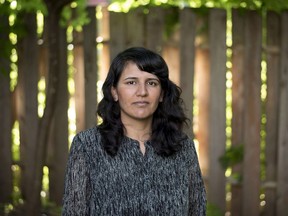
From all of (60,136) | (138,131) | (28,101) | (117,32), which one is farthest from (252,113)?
(138,131)

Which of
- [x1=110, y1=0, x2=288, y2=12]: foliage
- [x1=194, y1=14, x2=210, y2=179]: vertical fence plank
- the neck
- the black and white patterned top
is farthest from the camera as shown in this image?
[x1=194, y1=14, x2=210, y2=179]: vertical fence plank

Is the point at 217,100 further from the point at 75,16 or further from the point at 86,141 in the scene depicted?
the point at 86,141

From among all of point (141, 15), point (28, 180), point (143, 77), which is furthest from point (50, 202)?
point (143, 77)

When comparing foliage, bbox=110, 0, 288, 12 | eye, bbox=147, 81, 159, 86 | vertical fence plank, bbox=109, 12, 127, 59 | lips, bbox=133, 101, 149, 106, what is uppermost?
foliage, bbox=110, 0, 288, 12

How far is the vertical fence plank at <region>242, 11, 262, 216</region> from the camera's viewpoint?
4914 mm

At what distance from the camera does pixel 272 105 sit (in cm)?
498

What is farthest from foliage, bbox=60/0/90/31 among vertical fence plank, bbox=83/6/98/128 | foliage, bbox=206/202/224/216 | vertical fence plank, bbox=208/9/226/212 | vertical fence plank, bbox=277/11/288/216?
foliage, bbox=206/202/224/216

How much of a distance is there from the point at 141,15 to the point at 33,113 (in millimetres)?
1303

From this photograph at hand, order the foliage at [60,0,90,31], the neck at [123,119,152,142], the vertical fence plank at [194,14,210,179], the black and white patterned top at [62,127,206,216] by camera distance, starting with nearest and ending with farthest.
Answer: the black and white patterned top at [62,127,206,216] → the neck at [123,119,152,142] → the foliage at [60,0,90,31] → the vertical fence plank at [194,14,210,179]

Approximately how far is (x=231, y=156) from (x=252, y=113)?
1.38ft

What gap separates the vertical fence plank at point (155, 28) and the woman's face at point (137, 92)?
2382 mm

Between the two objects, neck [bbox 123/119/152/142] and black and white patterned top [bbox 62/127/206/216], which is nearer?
black and white patterned top [bbox 62/127/206/216]

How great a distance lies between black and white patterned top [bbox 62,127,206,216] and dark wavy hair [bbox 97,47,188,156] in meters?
0.04

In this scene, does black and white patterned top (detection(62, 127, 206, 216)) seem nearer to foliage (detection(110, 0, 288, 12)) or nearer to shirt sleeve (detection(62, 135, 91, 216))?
shirt sleeve (detection(62, 135, 91, 216))
